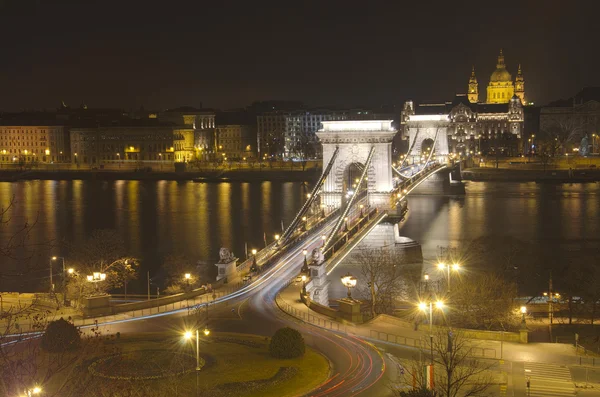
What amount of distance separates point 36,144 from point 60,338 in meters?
93.0

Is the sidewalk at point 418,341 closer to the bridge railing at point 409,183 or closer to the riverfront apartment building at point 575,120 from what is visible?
the bridge railing at point 409,183

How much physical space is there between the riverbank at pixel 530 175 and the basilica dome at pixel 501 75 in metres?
47.4

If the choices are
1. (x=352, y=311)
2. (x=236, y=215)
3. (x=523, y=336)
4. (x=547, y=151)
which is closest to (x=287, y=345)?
(x=352, y=311)

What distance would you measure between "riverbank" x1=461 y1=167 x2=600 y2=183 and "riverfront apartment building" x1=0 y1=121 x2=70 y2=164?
54274 mm


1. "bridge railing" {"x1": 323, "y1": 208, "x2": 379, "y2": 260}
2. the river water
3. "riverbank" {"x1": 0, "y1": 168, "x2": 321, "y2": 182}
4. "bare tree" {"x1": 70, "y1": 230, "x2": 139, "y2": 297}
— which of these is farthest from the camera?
"riverbank" {"x1": 0, "y1": 168, "x2": 321, "y2": 182}

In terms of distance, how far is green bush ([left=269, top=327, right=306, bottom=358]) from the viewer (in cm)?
1309

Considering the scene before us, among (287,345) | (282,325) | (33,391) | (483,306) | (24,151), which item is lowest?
(483,306)

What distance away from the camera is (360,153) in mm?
31922

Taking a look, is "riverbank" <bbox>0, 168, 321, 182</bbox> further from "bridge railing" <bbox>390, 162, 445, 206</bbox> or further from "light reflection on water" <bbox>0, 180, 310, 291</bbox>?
"bridge railing" <bbox>390, 162, 445, 206</bbox>

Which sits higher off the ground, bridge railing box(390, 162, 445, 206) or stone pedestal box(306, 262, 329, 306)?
bridge railing box(390, 162, 445, 206)

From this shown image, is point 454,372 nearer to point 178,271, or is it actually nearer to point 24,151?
point 178,271

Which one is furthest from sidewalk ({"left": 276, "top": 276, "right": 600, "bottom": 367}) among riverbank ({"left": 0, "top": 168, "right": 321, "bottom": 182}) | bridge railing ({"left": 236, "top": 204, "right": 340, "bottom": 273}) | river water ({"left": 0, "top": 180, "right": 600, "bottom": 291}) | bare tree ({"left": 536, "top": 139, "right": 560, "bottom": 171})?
bare tree ({"left": 536, "top": 139, "right": 560, "bottom": 171})

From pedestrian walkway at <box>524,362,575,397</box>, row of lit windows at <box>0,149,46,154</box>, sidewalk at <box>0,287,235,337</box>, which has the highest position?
row of lit windows at <box>0,149,46,154</box>

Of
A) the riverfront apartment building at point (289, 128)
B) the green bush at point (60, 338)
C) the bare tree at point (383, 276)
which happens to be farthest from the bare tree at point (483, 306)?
the riverfront apartment building at point (289, 128)
